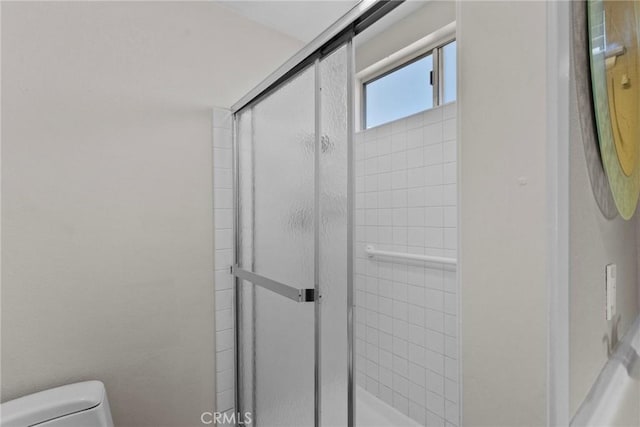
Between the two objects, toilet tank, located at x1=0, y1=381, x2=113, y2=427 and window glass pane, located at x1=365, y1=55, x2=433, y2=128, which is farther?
window glass pane, located at x1=365, y1=55, x2=433, y2=128

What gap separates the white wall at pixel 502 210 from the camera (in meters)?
0.44

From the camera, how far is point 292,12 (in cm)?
161

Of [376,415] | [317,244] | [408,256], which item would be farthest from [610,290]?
[376,415]

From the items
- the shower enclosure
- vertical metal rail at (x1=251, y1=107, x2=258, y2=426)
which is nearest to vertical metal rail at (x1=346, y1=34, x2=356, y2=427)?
the shower enclosure

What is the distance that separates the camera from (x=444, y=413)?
162 cm

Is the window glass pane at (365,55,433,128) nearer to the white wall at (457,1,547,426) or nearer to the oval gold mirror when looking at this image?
the oval gold mirror

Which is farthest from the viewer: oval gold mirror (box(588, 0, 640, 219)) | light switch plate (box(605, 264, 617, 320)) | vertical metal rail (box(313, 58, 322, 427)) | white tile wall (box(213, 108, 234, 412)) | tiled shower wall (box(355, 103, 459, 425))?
A: tiled shower wall (box(355, 103, 459, 425))

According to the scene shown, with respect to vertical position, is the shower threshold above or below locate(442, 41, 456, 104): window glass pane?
below

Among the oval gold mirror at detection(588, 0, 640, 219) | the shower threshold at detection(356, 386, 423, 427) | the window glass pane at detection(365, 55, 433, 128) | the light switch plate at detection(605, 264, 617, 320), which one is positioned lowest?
the shower threshold at detection(356, 386, 423, 427)

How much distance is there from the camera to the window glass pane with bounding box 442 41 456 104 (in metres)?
1.71

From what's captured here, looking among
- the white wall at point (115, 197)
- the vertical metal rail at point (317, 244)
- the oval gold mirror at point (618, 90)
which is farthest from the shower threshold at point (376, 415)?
the oval gold mirror at point (618, 90)

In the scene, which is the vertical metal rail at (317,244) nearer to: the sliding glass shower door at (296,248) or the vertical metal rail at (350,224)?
the sliding glass shower door at (296,248)

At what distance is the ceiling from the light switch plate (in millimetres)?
1417

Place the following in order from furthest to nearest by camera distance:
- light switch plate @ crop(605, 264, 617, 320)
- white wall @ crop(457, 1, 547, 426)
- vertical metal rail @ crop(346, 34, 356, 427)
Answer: vertical metal rail @ crop(346, 34, 356, 427)
light switch plate @ crop(605, 264, 617, 320)
white wall @ crop(457, 1, 547, 426)
